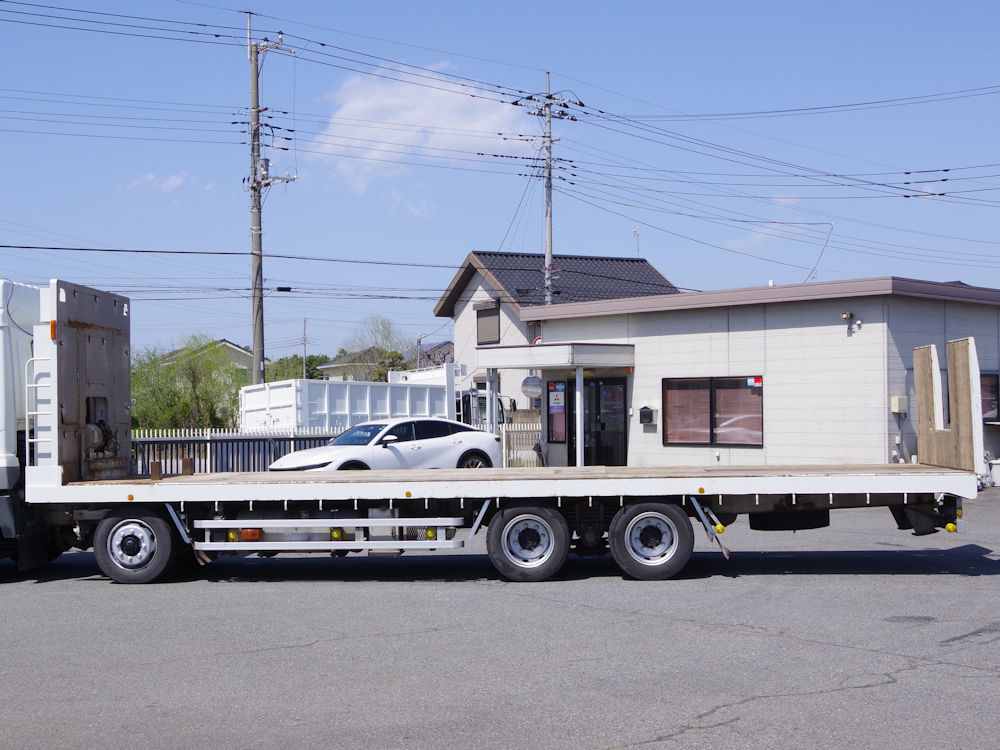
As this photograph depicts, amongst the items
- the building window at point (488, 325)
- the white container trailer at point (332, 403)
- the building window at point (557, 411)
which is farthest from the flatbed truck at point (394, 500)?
the building window at point (488, 325)

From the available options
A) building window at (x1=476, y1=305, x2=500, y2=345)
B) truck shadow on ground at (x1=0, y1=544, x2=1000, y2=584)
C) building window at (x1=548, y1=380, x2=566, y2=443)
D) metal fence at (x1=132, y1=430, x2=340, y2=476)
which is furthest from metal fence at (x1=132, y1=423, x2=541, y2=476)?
truck shadow on ground at (x1=0, y1=544, x2=1000, y2=584)

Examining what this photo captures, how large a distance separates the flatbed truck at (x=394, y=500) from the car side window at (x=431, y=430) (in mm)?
9180

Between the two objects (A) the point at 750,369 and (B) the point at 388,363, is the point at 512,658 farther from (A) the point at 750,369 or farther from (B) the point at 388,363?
(B) the point at 388,363

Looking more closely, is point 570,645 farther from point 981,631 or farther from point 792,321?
point 792,321

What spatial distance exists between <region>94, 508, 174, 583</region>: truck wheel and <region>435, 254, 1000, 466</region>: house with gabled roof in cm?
1233

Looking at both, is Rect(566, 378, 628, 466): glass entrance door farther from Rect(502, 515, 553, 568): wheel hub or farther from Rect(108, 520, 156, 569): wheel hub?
Rect(108, 520, 156, 569): wheel hub

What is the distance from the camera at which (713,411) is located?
69.8 feet

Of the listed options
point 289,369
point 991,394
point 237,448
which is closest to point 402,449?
point 237,448

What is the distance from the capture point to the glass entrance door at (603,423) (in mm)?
23125

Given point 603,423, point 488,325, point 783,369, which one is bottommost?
point 603,423

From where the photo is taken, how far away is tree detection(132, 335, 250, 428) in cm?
3659

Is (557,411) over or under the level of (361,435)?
over

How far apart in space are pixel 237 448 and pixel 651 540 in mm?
16990

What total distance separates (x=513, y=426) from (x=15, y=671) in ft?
65.1
